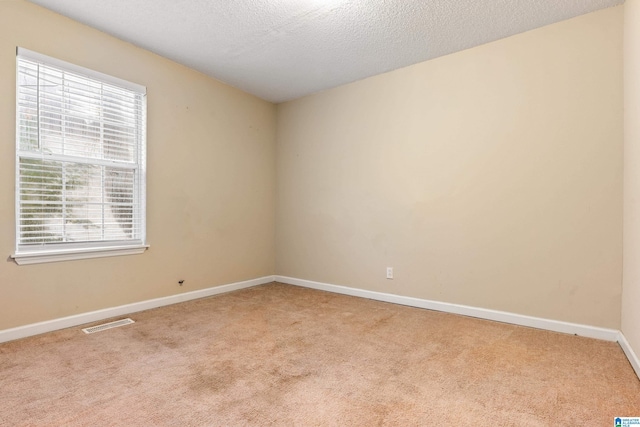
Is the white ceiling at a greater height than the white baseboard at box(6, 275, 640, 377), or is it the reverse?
the white ceiling

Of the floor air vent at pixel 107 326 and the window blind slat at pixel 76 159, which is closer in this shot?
the window blind slat at pixel 76 159

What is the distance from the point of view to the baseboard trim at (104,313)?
100 inches

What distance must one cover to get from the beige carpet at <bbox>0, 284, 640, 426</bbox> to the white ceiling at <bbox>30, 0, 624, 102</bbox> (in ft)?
8.28

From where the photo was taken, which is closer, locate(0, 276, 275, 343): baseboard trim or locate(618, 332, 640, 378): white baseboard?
locate(618, 332, 640, 378): white baseboard

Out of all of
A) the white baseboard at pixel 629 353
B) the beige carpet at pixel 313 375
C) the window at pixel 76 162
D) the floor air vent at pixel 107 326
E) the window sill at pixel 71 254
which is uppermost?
the window at pixel 76 162

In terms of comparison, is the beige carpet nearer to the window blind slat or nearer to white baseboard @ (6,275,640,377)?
white baseboard @ (6,275,640,377)

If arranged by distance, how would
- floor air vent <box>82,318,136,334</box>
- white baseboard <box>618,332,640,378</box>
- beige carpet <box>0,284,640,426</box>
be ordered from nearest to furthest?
1. beige carpet <box>0,284,640,426</box>
2. white baseboard <box>618,332,640,378</box>
3. floor air vent <box>82,318,136,334</box>

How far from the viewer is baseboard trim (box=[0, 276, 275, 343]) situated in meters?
2.55

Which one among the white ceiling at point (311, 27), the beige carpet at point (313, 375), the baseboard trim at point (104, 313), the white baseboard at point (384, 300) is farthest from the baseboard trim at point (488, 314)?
the white ceiling at point (311, 27)

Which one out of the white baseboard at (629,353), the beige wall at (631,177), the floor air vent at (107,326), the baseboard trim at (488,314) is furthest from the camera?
the floor air vent at (107,326)

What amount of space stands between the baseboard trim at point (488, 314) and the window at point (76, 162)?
92.9 inches

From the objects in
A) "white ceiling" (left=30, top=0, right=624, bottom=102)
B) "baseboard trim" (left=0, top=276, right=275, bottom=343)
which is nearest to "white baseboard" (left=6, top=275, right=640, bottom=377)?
"baseboard trim" (left=0, top=276, right=275, bottom=343)

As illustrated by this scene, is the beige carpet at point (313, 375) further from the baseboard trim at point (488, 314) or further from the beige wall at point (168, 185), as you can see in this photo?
the beige wall at point (168, 185)

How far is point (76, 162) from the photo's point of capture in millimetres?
2871
